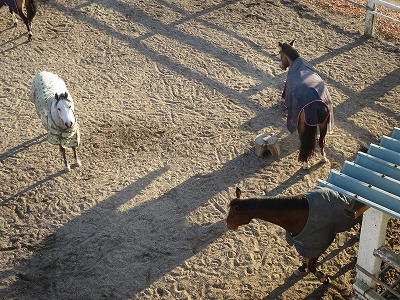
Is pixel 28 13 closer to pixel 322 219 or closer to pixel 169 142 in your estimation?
pixel 169 142

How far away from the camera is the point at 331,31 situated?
37.1ft

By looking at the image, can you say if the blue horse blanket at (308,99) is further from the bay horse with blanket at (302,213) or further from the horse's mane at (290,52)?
the bay horse with blanket at (302,213)

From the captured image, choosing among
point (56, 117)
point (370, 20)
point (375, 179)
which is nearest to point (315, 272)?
point (375, 179)

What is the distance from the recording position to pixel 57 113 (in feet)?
24.7

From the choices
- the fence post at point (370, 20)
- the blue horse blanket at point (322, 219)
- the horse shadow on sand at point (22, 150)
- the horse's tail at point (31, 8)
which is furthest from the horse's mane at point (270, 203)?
the horse's tail at point (31, 8)

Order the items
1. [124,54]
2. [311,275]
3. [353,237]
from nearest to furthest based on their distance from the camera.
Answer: [311,275] → [353,237] → [124,54]

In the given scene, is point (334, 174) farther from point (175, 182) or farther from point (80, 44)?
point (80, 44)

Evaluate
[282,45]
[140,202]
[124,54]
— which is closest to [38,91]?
[140,202]

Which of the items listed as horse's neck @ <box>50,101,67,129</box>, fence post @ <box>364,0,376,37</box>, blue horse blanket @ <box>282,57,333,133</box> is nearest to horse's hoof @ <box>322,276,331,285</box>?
blue horse blanket @ <box>282,57,333,133</box>

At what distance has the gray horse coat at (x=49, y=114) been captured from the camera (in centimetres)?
766

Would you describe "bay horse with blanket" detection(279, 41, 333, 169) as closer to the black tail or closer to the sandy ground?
the sandy ground

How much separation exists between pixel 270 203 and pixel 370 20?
6.77m

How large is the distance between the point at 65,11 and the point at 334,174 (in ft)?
29.4

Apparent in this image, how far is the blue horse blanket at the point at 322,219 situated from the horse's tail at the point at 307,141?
63.0 inches
